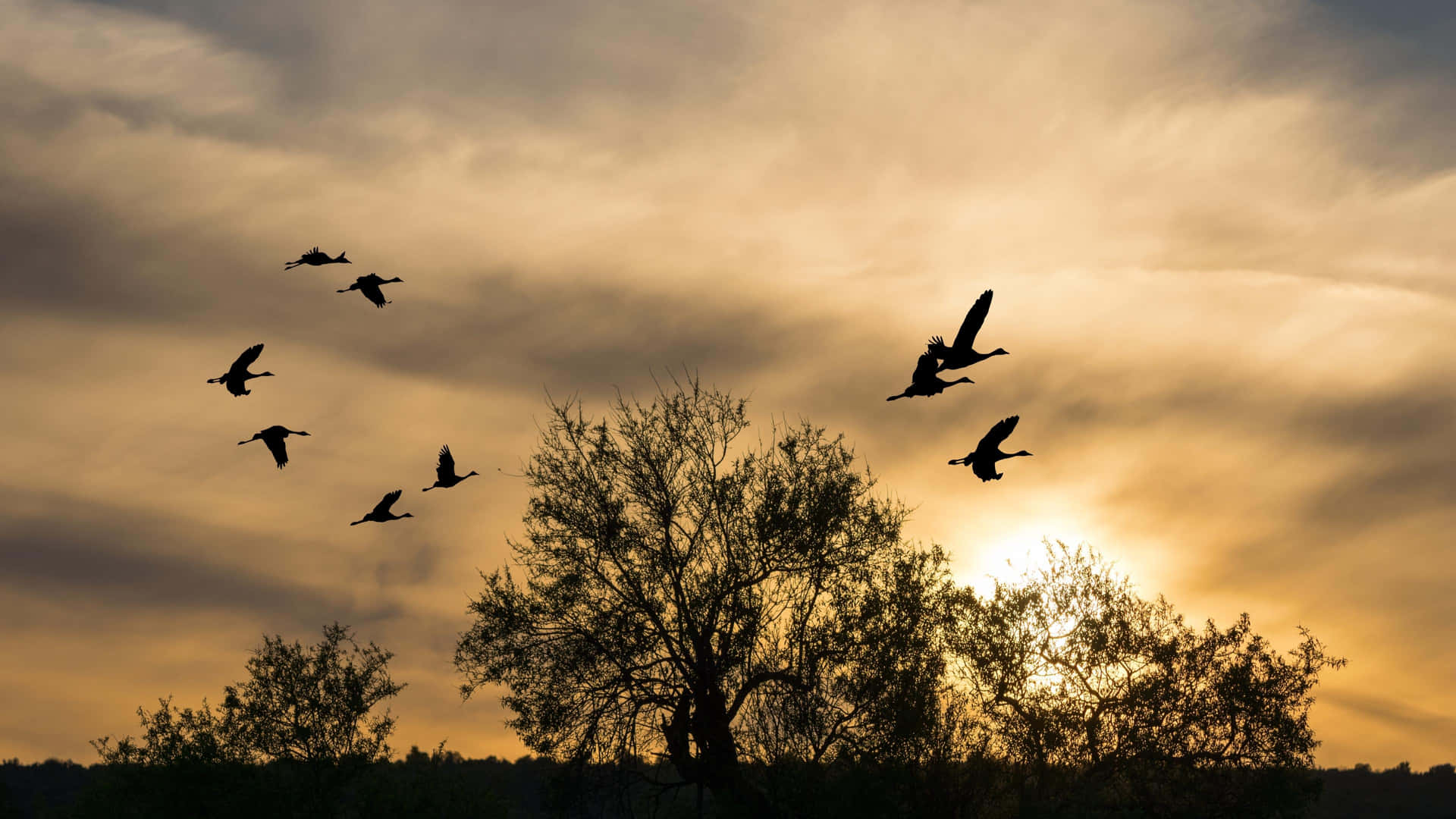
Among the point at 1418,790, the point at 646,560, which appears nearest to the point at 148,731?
the point at 646,560

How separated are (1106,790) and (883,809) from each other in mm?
9493

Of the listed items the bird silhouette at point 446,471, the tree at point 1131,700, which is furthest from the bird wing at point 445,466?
the tree at point 1131,700

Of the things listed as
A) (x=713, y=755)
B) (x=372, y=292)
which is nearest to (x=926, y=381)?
(x=372, y=292)

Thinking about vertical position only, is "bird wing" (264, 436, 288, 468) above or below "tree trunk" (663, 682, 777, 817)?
above

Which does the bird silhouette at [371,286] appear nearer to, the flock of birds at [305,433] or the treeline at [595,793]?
the flock of birds at [305,433]

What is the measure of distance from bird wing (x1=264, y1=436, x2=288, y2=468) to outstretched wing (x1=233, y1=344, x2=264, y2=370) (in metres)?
1.65

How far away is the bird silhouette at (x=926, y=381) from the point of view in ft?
58.7

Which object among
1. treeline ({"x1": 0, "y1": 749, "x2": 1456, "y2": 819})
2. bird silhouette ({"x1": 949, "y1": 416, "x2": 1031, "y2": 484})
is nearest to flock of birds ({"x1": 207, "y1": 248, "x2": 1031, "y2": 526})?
bird silhouette ({"x1": 949, "y1": 416, "x2": 1031, "y2": 484})

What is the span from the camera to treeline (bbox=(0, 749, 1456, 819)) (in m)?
29.9

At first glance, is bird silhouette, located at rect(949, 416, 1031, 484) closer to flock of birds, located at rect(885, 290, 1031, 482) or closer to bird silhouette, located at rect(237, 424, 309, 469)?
flock of birds, located at rect(885, 290, 1031, 482)

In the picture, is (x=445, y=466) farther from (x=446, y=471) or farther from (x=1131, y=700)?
(x=1131, y=700)

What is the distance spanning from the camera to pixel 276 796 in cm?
4734

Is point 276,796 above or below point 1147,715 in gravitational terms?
below

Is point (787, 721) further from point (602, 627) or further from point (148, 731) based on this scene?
point (148, 731)
